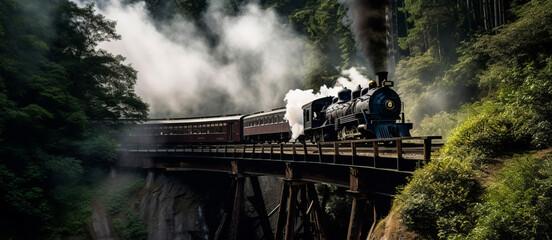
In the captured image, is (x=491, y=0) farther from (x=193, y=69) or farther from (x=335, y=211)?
(x=193, y=69)

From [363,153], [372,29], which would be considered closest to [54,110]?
[363,153]

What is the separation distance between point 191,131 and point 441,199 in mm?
21651

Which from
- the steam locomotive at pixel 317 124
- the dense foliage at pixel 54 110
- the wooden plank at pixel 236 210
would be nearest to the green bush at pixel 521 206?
the steam locomotive at pixel 317 124

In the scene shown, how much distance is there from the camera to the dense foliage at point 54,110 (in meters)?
13.5

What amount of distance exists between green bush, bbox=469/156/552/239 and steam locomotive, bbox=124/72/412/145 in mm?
5487

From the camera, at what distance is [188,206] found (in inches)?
814

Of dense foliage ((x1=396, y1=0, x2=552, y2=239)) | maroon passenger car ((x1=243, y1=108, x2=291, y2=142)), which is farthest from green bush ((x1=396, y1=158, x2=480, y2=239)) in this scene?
maroon passenger car ((x1=243, y1=108, x2=291, y2=142))

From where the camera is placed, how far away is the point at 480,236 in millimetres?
5344

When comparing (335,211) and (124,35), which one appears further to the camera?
(124,35)

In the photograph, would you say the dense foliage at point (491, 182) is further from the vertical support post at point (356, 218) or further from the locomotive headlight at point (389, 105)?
the locomotive headlight at point (389, 105)

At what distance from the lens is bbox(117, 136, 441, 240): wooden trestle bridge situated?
8.34 metres

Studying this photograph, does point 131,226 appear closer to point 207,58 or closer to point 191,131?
point 191,131

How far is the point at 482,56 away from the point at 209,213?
18.8m

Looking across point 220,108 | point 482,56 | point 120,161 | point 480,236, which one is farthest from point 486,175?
point 220,108
